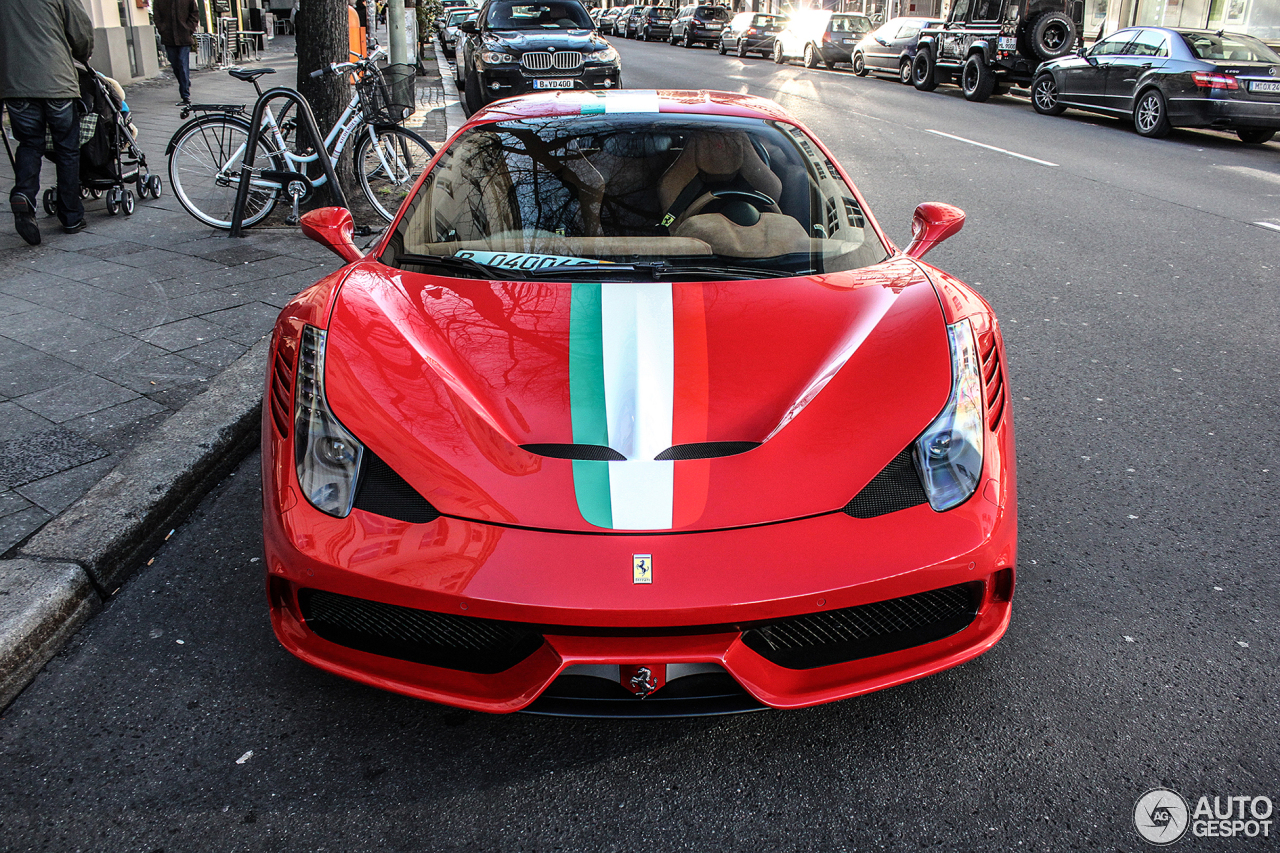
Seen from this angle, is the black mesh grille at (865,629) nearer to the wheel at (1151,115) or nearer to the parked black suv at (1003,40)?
the wheel at (1151,115)

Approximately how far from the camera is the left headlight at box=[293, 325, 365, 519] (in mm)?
2068

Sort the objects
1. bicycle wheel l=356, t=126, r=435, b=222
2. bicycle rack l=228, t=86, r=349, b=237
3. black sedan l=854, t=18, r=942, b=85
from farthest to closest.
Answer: black sedan l=854, t=18, r=942, b=85, bicycle wheel l=356, t=126, r=435, b=222, bicycle rack l=228, t=86, r=349, b=237

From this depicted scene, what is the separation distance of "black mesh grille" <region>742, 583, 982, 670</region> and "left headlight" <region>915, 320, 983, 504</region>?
0.20 meters

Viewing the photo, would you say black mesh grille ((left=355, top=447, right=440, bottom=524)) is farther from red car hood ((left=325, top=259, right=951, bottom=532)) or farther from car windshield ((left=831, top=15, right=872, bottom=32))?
car windshield ((left=831, top=15, right=872, bottom=32))

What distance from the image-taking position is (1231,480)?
3373mm

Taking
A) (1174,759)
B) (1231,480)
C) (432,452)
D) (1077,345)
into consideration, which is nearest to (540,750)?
(432,452)

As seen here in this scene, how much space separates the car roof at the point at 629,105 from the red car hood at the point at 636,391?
38.4 inches

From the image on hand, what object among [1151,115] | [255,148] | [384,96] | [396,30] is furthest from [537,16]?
[1151,115]

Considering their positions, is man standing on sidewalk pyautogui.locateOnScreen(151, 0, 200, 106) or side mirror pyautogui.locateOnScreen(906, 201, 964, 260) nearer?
side mirror pyautogui.locateOnScreen(906, 201, 964, 260)

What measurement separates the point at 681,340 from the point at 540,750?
100 centimetres

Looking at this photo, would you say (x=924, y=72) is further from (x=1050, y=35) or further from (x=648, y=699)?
(x=648, y=699)

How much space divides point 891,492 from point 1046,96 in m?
16.2

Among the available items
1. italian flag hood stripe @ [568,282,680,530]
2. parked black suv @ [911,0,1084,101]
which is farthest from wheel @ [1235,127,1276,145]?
italian flag hood stripe @ [568,282,680,530]

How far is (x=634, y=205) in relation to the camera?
305 cm
